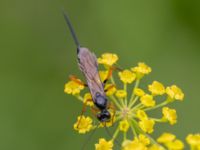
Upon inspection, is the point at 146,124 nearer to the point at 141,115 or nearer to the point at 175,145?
the point at 141,115

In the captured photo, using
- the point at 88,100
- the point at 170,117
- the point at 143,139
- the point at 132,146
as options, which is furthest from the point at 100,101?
the point at 132,146

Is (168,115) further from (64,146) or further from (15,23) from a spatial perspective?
(15,23)

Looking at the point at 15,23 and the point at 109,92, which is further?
the point at 15,23

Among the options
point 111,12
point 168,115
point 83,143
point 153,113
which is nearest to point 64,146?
point 83,143

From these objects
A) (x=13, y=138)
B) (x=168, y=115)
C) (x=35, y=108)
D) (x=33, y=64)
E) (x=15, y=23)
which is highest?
(x=15, y=23)

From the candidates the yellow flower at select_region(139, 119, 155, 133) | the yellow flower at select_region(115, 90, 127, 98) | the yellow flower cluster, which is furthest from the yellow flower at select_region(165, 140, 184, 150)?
the yellow flower at select_region(115, 90, 127, 98)

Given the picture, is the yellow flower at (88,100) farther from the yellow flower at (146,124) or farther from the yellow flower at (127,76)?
the yellow flower at (146,124)

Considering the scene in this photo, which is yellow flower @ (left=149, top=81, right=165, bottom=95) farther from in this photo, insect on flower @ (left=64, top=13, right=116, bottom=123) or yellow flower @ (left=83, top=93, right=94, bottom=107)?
yellow flower @ (left=83, top=93, right=94, bottom=107)
